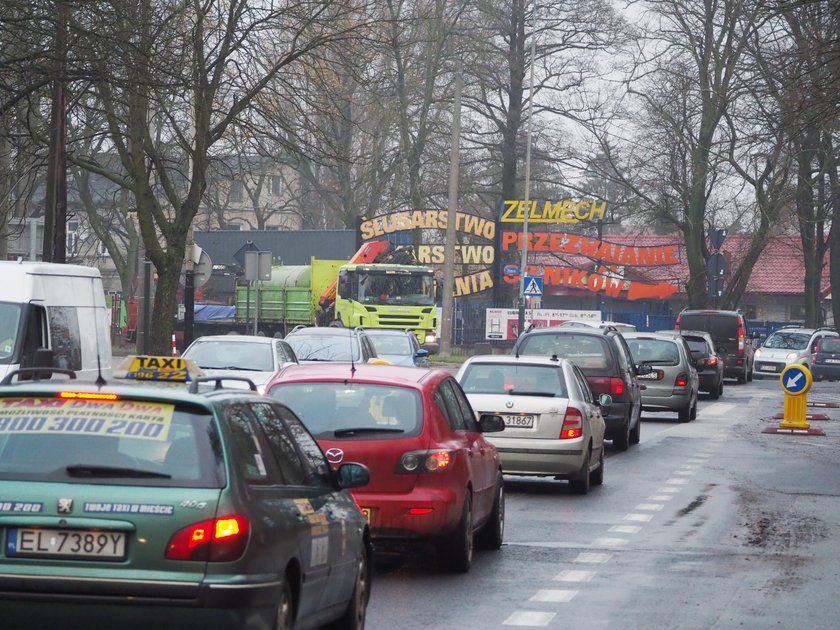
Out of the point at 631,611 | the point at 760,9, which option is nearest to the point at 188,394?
the point at 631,611

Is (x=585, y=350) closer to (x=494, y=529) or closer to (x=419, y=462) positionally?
(x=494, y=529)

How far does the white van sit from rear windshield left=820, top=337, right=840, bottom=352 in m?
35.5

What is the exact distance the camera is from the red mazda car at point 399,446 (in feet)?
34.7

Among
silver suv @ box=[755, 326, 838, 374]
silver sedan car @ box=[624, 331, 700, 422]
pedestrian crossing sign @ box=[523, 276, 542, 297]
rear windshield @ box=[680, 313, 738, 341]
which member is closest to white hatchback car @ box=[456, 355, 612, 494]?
silver sedan car @ box=[624, 331, 700, 422]

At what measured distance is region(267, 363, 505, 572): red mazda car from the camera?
417 inches

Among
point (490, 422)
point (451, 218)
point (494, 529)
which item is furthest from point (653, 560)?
point (451, 218)

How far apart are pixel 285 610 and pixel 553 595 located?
12.0 feet

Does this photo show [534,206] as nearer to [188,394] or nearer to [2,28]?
[2,28]

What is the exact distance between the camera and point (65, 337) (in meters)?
17.0

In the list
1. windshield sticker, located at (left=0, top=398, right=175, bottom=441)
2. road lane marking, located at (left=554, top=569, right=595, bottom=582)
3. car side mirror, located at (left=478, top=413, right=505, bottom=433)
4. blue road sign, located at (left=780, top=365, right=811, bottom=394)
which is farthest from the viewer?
blue road sign, located at (left=780, top=365, right=811, bottom=394)

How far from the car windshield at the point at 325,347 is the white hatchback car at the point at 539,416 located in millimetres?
8576

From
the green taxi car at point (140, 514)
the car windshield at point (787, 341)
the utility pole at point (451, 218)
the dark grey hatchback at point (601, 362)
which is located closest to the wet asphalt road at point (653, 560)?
the dark grey hatchback at point (601, 362)

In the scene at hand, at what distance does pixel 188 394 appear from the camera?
262 inches

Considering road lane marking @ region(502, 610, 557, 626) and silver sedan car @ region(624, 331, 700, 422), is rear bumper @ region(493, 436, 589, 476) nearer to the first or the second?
road lane marking @ region(502, 610, 557, 626)
